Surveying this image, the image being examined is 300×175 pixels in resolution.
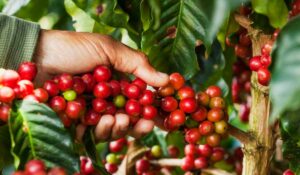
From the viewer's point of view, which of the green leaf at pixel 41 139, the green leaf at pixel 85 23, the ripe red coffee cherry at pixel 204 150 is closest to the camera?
the green leaf at pixel 41 139

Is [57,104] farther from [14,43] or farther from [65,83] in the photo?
[14,43]

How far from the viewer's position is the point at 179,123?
1319 millimetres

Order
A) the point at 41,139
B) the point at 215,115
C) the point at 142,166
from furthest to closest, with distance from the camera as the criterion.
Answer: the point at 142,166 → the point at 215,115 → the point at 41,139

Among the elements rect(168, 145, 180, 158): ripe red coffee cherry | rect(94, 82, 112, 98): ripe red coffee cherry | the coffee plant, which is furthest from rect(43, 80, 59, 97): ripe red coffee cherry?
rect(168, 145, 180, 158): ripe red coffee cherry

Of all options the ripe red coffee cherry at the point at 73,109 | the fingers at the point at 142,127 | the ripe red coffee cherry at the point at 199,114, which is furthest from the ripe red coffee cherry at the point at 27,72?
the ripe red coffee cherry at the point at 199,114

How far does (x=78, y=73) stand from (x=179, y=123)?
337 mm

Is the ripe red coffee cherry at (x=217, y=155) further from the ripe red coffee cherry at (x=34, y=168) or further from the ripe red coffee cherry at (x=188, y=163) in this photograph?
the ripe red coffee cherry at (x=34, y=168)

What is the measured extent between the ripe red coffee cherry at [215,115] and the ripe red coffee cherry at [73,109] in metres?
0.35

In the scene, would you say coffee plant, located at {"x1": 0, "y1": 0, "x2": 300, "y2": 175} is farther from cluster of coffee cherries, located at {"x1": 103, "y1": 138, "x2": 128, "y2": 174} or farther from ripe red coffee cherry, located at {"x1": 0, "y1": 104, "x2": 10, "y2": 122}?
cluster of coffee cherries, located at {"x1": 103, "y1": 138, "x2": 128, "y2": 174}

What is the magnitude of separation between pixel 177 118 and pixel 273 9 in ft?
1.17

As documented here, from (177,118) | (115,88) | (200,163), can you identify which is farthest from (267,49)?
Answer: (200,163)

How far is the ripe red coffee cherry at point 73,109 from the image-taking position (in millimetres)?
1173

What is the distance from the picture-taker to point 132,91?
1285 mm

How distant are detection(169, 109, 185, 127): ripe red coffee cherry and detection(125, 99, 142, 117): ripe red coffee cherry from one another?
9cm
